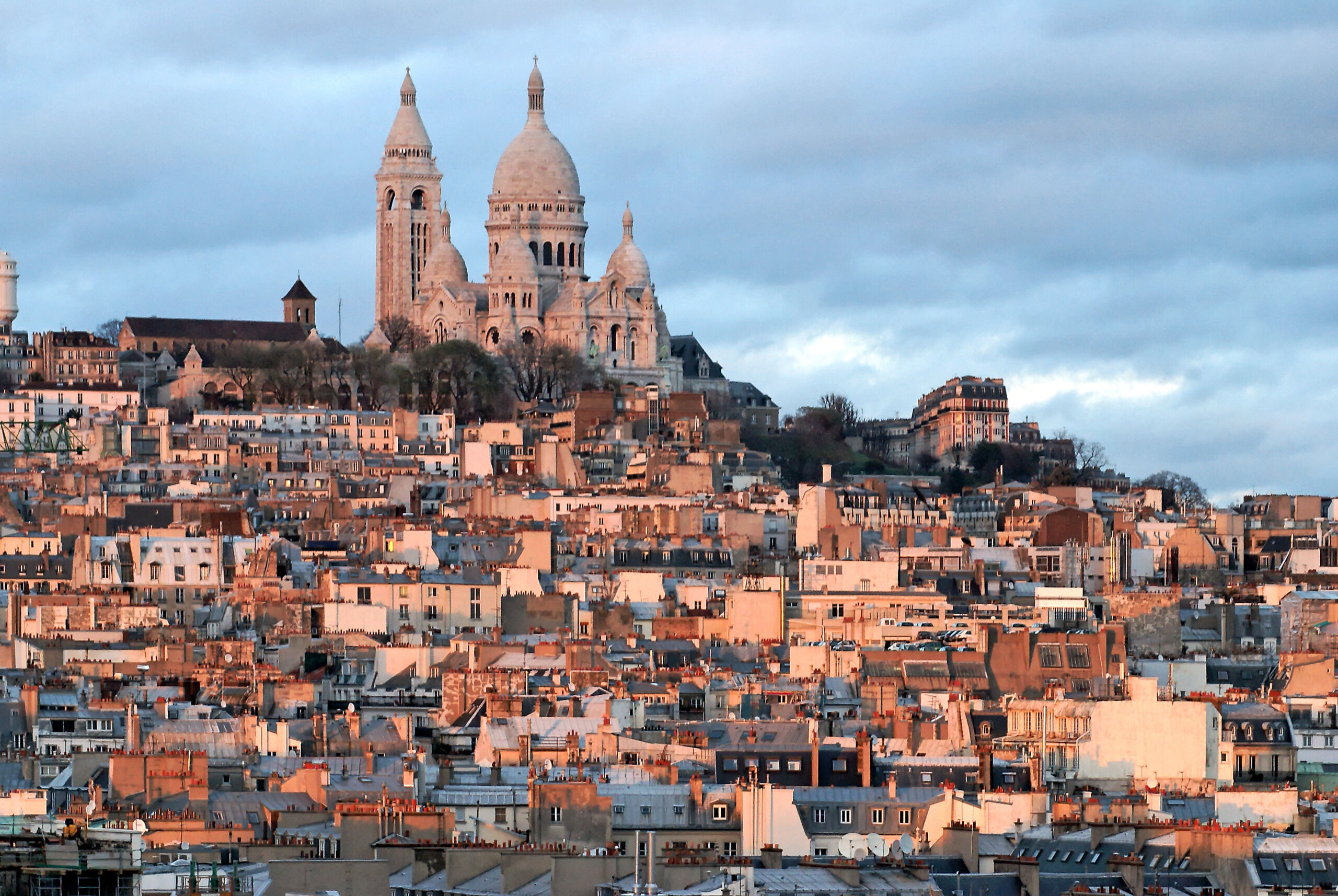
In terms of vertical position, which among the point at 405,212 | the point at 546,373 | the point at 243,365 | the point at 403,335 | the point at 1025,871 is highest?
the point at 405,212

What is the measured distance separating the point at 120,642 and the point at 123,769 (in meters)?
29.8

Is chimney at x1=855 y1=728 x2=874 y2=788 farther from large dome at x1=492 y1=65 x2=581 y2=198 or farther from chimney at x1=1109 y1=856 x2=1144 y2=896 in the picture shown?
large dome at x1=492 y1=65 x2=581 y2=198

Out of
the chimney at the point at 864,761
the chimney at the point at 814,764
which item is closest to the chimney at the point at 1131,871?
the chimney at the point at 864,761

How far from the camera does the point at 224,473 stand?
133750mm

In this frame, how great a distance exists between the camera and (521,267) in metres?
178

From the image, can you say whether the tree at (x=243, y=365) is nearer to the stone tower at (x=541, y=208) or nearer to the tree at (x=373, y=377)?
the tree at (x=373, y=377)

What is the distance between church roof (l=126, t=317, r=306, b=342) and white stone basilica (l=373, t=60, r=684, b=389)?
4683 mm

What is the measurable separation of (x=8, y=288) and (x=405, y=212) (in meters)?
19.9

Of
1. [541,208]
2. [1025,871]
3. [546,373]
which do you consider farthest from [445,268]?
[1025,871]

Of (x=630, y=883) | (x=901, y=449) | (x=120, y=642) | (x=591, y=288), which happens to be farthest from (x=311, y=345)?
(x=630, y=883)

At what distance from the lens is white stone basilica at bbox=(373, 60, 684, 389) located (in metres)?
177

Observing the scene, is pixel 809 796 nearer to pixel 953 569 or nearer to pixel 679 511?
pixel 953 569

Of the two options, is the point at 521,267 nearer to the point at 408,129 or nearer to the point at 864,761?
the point at 408,129

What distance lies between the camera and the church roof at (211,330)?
7126 inches
